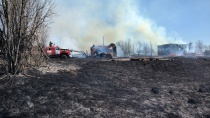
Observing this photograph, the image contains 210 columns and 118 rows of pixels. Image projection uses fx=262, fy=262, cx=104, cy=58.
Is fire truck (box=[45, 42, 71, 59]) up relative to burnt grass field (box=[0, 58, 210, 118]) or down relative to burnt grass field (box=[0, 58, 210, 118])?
up

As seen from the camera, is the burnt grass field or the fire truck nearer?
the burnt grass field

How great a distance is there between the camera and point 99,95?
10273 mm

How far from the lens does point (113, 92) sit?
10.8m

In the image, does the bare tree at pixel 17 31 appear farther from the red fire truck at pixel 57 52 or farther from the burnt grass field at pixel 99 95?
the red fire truck at pixel 57 52

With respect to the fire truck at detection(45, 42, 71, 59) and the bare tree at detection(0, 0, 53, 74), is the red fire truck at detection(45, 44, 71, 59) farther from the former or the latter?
the bare tree at detection(0, 0, 53, 74)

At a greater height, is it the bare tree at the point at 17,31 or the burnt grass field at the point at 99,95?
the bare tree at the point at 17,31

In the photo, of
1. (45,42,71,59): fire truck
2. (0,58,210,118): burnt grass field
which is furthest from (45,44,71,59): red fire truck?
(0,58,210,118): burnt grass field

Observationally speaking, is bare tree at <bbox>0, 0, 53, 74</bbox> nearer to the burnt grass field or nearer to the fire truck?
the burnt grass field

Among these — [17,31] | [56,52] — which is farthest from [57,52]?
[17,31]

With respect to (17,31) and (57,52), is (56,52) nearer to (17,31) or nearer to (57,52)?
(57,52)

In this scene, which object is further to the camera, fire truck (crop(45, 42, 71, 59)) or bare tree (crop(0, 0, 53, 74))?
fire truck (crop(45, 42, 71, 59))

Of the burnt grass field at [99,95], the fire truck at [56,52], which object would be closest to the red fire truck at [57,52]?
the fire truck at [56,52]

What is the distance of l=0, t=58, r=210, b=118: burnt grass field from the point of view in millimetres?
8922

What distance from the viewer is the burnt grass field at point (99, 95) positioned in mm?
8922
